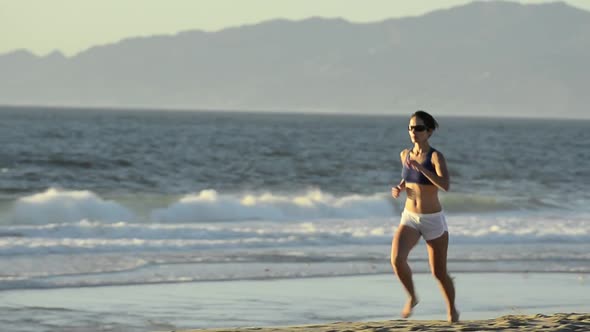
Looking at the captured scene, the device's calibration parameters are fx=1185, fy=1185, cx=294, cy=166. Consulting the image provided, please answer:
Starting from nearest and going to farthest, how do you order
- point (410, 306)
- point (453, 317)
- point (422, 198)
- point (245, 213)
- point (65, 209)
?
point (422, 198) < point (453, 317) < point (410, 306) < point (65, 209) < point (245, 213)

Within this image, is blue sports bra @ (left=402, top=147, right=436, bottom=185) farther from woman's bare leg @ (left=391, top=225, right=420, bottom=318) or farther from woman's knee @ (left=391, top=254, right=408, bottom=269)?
woman's knee @ (left=391, top=254, right=408, bottom=269)

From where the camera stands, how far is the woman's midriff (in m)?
9.52

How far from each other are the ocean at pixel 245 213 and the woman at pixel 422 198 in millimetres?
2396

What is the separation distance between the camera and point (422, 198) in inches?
376

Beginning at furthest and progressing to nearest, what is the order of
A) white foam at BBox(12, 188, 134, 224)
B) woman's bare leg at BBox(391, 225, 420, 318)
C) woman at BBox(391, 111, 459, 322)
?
white foam at BBox(12, 188, 134, 224) → woman's bare leg at BBox(391, 225, 420, 318) → woman at BBox(391, 111, 459, 322)

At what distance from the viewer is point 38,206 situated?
1174 inches

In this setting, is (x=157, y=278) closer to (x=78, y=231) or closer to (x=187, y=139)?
(x=78, y=231)

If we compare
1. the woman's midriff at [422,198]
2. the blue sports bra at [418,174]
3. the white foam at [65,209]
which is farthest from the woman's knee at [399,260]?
the white foam at [65,209]

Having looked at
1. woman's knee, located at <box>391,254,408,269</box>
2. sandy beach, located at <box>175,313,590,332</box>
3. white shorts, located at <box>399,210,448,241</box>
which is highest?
white shorts, located at <box>399,210,448,241</box>

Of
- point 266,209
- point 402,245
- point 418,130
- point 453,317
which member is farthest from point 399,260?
point 266,209

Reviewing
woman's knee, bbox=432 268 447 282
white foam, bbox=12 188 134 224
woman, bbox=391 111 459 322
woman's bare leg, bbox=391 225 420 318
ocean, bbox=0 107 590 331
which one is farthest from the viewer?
white foam, bbox=12 188 134 224

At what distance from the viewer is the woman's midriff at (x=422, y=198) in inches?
375

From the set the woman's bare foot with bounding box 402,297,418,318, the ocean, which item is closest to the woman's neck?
the woman's bare foot with bounding box 402,297,418,318

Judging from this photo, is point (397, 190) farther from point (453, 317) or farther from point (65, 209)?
point (65, 209)
